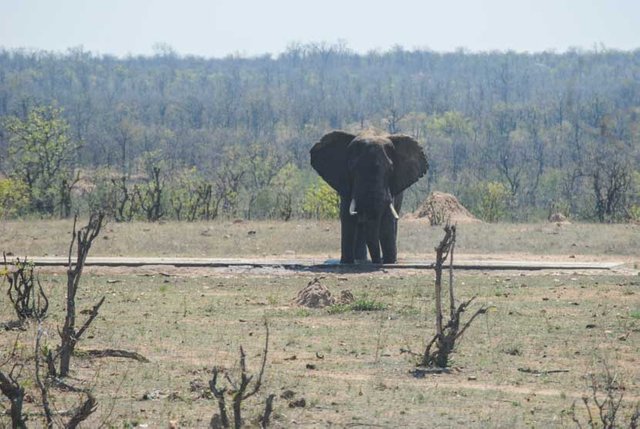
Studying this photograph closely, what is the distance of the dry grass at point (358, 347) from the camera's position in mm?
12133

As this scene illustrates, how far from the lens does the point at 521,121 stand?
128 metres

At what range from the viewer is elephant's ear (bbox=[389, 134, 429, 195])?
27562 millimetres

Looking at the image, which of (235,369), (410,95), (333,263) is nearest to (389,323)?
(235,369)

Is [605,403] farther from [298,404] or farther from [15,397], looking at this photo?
[15,397]

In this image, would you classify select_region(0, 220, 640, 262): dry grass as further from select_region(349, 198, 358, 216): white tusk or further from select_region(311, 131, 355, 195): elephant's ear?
select_region(349, 198, 358, 216): white tusk

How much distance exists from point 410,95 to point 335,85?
26.7 metres

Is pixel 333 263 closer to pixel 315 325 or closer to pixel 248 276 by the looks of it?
pixel 248 276

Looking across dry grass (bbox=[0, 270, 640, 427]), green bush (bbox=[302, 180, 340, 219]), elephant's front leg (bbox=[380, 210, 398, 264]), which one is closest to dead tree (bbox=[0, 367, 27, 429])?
dry grass (bbox=[0, 270, 640, 427])

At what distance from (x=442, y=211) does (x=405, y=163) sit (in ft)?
39.5

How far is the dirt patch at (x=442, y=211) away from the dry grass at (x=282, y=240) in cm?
350

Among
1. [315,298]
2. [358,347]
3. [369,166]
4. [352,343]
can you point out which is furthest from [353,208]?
[358,347]

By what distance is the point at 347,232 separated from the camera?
27.0 meters

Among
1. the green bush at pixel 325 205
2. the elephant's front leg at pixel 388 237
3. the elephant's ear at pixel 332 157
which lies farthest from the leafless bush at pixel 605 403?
the green bush at pixel 325 205

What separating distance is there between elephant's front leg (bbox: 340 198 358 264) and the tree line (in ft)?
18.0
